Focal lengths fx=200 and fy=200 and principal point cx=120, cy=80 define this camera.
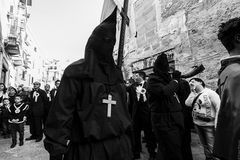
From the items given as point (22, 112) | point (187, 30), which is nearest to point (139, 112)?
point (22, 112)

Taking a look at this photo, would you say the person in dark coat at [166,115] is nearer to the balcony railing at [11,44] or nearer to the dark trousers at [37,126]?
the dark trousers at [37,126]

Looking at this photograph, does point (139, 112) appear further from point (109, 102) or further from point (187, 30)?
point (187, 30)

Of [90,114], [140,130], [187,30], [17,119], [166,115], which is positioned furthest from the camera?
[187,30]

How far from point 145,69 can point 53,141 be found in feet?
32.5

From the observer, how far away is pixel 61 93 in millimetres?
1919

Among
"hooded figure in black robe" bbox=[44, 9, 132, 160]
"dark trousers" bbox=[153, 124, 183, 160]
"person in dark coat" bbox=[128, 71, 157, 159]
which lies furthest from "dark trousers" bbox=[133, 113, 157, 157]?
"hooded figure in black robe" bbox=[44, 9, 132, 160]

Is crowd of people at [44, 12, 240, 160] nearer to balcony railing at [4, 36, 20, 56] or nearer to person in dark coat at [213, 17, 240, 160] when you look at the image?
person in dark coat at [213, 17, 240, 160]

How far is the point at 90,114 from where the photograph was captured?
1.95m

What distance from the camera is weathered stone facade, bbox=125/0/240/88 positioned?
286 inches

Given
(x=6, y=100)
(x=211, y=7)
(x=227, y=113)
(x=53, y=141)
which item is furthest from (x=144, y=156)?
(x=211, y=7)

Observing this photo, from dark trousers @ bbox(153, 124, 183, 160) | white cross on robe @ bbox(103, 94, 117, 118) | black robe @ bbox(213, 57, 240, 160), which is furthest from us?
dark trousers @ bbox(153, 124, 183, 160)

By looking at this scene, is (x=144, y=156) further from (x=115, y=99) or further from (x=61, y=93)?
(x=61, y=93)

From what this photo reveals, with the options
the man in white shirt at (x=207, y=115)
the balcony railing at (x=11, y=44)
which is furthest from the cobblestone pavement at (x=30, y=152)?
the balcony railing at (x=11, y=44)

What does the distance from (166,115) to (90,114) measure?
6.36 ft
